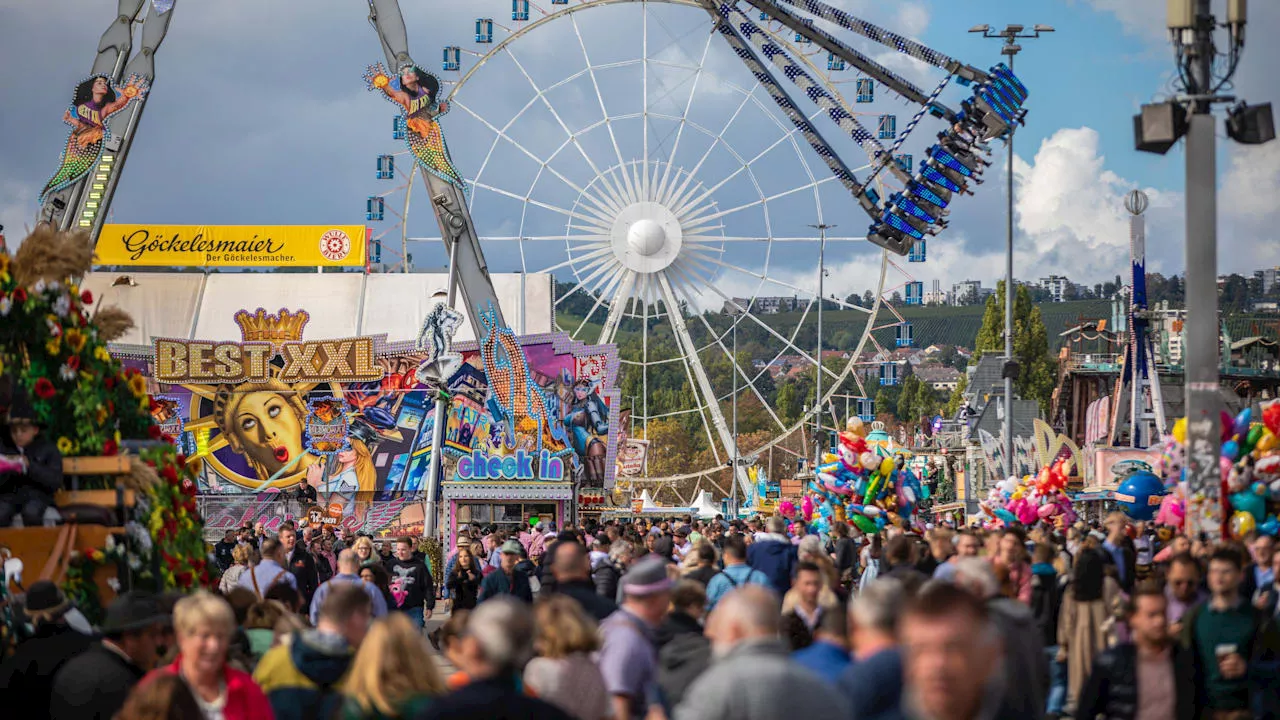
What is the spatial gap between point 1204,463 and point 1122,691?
4.26m

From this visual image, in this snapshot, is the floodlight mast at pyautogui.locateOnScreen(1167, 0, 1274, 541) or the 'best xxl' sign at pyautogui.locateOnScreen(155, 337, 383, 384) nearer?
the floodlight mast at pyautogui.locateOnScreen(1167, 0, 1274, 541)

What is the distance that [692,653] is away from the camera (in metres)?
7.77

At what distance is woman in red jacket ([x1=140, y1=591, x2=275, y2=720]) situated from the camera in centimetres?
690

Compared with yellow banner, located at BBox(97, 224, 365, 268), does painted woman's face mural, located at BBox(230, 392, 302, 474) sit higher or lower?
lower

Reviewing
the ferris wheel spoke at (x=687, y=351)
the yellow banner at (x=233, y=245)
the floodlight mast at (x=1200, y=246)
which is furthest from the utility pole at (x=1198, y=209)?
the yellow banner at (x=233, y=245)

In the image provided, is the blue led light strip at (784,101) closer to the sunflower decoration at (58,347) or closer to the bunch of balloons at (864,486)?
the bunch of balloons at (864,486)

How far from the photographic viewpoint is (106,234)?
269 ft

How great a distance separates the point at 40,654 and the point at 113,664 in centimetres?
74

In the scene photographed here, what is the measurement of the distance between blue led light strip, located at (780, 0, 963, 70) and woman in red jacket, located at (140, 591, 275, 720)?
28.0 metres

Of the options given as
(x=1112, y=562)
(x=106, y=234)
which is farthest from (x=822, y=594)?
(x=106, y=234)

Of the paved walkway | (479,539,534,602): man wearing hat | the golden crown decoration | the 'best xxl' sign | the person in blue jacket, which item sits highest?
the golden crown decoration

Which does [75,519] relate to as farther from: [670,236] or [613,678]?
[670,236]

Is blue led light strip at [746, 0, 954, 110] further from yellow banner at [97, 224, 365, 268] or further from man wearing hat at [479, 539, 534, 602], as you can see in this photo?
yellow banner at [97, 224, 365, 268]

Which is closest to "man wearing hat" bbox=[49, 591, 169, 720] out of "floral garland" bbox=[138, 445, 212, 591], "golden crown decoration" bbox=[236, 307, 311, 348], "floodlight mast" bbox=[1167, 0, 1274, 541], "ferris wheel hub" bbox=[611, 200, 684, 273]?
"floral garland" bbox=[138, 445, 212, 591]
